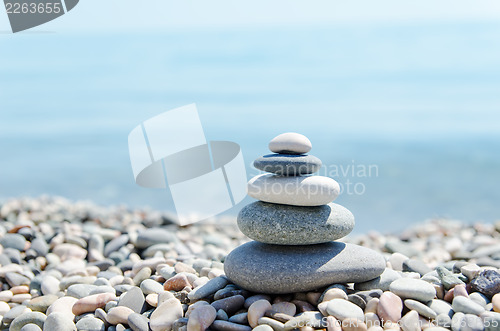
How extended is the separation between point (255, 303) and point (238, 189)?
3.43m

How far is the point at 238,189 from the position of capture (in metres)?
6.84

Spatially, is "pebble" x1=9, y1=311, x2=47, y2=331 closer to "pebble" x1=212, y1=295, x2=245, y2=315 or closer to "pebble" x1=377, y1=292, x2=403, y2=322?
"pebble" x1=212, y1=295, x2=245, y2=315

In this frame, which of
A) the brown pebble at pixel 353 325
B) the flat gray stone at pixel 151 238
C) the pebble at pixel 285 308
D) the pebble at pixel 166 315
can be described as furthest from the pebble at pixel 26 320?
the brown pebble at pixel 353 325

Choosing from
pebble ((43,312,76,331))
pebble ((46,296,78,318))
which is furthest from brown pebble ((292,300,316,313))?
pebble ((46,296,78,318))

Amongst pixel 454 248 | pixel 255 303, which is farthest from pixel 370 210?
pixel 255 303

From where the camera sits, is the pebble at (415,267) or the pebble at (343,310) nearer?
the pebble at (343,310)

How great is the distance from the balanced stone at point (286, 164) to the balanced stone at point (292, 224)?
26 cm

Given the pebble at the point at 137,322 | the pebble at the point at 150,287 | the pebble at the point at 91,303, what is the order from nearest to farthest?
the pebble at the point at 137,322 < the pebble at the point at 91,303 < the pebble at the point at 150,287

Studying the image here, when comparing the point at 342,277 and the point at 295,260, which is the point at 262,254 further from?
the point at 342,277

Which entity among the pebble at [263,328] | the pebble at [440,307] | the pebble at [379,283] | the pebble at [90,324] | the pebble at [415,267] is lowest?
the pebble at [415,267]

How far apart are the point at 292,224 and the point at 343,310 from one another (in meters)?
0.68

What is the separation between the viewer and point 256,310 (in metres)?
3.39

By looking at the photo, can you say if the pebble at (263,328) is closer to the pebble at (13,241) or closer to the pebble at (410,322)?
the pebble at (410,322)

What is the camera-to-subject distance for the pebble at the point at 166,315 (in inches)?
138
